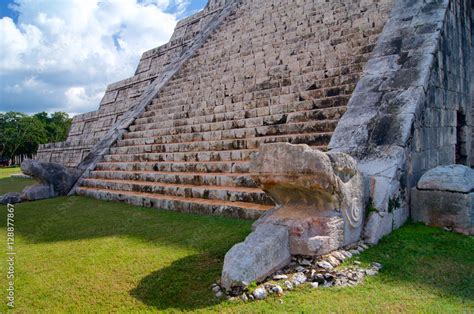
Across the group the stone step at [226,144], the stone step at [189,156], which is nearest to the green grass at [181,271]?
the stone step at [189,156]

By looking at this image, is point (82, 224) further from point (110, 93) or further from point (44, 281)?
point (110, 93)

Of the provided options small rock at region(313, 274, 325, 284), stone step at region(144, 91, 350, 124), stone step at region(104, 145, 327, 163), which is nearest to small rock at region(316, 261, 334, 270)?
small rock at region(313, 274, 325, 284)

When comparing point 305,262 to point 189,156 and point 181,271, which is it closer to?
point 181,271

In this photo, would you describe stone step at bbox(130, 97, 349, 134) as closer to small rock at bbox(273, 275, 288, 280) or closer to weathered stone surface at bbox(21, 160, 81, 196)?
weathered stone surface at bbox(21, 160, 81, 196)

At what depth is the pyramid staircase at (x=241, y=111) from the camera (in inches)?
215

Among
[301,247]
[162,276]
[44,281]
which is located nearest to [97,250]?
[44,281]

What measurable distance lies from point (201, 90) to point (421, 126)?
5.64 m

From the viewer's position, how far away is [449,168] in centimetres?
400

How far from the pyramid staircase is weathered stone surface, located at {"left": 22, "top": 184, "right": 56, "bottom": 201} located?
60cm

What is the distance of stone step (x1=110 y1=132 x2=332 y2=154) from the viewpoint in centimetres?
520

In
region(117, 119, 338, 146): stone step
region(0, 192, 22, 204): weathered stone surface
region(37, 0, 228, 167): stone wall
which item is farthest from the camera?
region(37, 0, 228, 167): stone wall

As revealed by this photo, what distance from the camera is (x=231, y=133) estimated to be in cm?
645

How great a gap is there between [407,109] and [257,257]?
271 cm

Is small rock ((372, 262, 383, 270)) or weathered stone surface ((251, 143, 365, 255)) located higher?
weathered stone surface ((251, 143, 365, 255))
